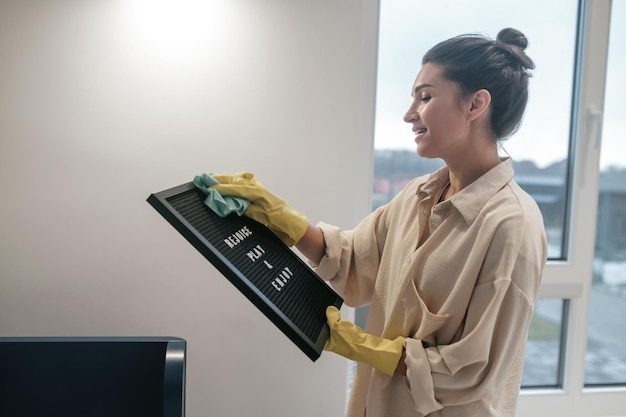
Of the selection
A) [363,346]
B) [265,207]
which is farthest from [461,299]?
[265,207]

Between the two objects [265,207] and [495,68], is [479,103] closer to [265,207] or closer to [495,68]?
[495,68]

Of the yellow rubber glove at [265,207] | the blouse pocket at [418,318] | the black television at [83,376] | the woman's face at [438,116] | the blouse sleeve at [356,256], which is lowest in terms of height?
the black television at [83,376]

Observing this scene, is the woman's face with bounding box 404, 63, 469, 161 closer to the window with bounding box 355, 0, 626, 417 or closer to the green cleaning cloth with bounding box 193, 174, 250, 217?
the green cleaning cloth with bounding box 193, 174, 250, 217

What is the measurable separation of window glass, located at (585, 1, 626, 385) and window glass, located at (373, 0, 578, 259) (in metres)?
0.17

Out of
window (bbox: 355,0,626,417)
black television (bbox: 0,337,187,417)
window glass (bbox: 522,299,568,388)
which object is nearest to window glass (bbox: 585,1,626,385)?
window (bbox: 355,0,626,417)

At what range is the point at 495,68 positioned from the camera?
1.06 metres

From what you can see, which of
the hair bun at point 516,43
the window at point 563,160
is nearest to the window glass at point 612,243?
the window at point 563,160

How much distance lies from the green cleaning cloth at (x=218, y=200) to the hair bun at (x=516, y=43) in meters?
0.65

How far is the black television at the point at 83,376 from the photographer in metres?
1.11

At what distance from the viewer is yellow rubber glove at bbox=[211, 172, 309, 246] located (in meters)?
1.11

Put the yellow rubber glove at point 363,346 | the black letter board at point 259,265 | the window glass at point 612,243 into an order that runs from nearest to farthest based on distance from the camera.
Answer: the black letter board at point 259,265, the yellow rubber glove at point 363,346, the window glass at point 612,243

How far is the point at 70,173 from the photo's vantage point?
1443 millimetres

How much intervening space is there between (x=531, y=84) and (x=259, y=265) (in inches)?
52.8

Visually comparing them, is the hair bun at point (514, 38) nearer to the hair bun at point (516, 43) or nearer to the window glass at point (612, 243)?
the hair bun at point (516, 43)
